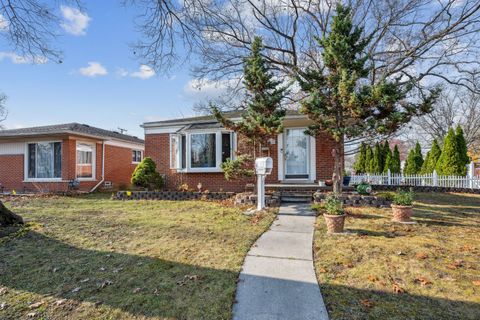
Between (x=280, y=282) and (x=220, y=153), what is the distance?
9.55m

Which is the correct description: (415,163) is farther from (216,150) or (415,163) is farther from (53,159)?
(53,159)

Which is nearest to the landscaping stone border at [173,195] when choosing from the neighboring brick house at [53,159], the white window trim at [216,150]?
the white window trim at [216,150]

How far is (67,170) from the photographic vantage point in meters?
15.3

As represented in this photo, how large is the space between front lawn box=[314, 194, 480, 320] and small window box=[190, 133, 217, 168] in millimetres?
7372

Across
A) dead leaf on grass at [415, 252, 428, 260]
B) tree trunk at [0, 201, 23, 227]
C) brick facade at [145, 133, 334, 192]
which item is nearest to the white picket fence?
brick facade at [145, 133, 334, 192]

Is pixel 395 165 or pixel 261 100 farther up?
pixel 261 100

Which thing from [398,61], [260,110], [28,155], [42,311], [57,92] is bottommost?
[42,311]

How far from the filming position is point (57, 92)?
12273mm

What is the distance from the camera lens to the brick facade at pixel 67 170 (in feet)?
50.4

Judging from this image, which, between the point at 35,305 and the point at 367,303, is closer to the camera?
the point at 367,303

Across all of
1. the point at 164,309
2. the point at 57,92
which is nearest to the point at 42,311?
the point at 164,309

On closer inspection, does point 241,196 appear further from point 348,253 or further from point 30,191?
point 30,191

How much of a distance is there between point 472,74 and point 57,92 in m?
20.1

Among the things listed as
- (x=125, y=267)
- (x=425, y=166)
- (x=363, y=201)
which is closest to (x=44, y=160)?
(x=125, y=267)
